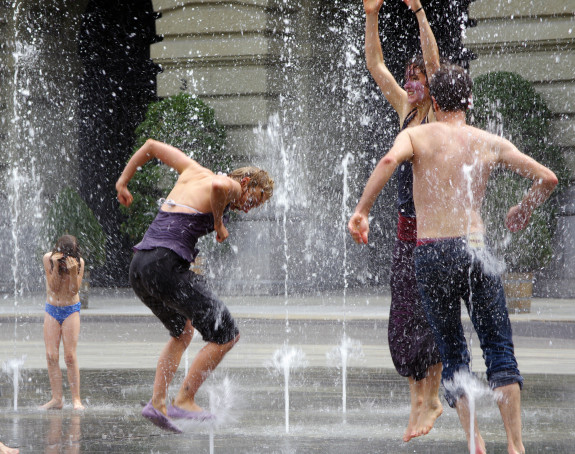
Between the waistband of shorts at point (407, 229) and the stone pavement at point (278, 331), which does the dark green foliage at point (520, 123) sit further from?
Answer: the waistband of shorts at point (407, 229)

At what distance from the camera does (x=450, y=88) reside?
4.28 metres

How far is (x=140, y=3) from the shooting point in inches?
835

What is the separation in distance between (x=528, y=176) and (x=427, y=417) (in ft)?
4.43

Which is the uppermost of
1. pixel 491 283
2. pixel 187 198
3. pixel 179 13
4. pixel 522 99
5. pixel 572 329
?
pixel 179 13

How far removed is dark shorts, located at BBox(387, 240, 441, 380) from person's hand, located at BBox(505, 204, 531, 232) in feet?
2.14

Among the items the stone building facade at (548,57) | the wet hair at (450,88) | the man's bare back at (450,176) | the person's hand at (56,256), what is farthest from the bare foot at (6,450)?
the stone building facade at (548,57)

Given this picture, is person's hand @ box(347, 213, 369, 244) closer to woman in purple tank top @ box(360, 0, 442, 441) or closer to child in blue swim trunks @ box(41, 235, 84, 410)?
woman in purple tank top @ box(360, 0, 442, 441)

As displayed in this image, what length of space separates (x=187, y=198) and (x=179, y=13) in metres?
12.6

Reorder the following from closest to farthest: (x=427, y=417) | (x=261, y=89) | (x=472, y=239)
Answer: (x=472, y=239), (x=427, y=417), (x=261, y=89)

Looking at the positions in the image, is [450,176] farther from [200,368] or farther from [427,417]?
[200,368]

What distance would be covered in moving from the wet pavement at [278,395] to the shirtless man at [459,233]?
0.58 metres

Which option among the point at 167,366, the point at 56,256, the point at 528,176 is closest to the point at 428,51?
the point at 528,176

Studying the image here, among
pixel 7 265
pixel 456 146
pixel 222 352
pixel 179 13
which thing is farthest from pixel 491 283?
pixel 7 265

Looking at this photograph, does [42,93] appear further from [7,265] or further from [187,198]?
[187,198]
